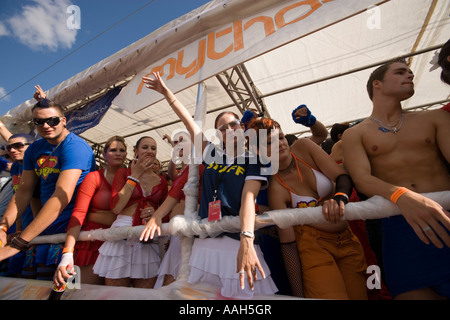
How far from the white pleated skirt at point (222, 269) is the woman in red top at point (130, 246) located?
698 millimetres

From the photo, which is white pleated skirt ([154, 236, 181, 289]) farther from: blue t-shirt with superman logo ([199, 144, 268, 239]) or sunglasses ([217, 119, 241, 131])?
sunglasses ([217, 119, 241, 131])

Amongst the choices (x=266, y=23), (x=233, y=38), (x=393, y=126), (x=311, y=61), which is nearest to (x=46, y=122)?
(x=233, y=38)

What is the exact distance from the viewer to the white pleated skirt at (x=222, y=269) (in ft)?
3.92

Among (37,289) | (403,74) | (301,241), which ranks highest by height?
(403,74)

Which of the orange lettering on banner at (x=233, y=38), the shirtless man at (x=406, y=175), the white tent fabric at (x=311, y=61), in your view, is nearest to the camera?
the shirtless man at (x=406, y=175)

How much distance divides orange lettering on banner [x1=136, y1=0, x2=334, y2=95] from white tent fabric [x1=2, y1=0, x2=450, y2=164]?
0.25 ft

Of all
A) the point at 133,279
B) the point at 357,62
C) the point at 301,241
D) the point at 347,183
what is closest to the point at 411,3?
the point at 357,62

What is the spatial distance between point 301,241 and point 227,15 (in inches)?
97.0

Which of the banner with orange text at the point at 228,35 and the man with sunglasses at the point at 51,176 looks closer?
the man with sunglasses at the point at 51,176

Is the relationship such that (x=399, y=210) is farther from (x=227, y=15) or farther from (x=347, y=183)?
(x=227, y=15)

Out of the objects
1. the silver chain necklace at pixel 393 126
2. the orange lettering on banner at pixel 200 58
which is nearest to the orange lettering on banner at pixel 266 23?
the orange lettering on banner at pixel 200 58

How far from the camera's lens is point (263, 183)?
4.66 feet

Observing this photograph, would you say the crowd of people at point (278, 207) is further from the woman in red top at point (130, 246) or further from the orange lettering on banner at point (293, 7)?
the orange lettering on banner at point (293, 7)

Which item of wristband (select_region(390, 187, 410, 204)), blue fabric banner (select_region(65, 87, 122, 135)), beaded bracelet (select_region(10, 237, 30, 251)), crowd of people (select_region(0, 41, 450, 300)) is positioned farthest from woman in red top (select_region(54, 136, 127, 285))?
blue fabric banner (select_region(65, 87, 122, 135))
